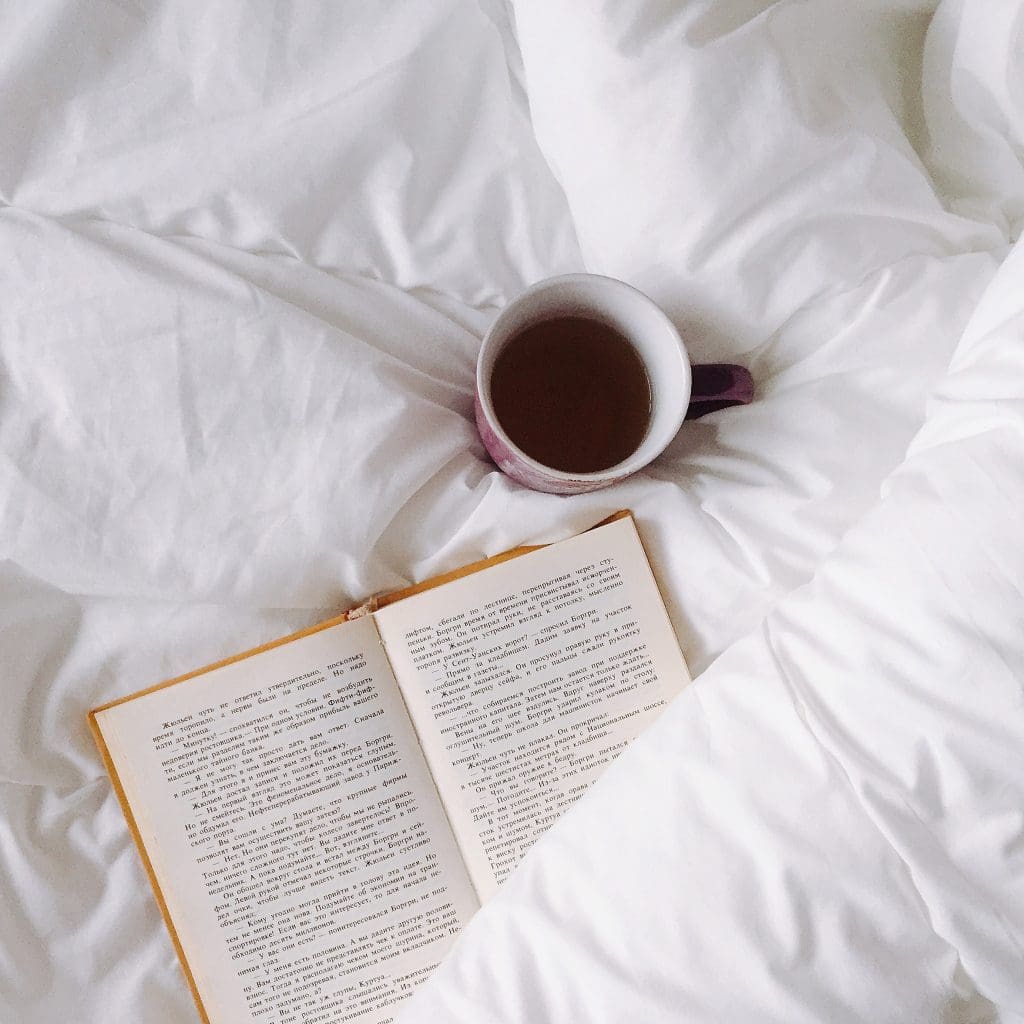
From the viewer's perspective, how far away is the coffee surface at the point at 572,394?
539 millimetres

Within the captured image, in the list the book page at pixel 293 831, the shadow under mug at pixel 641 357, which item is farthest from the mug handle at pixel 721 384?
the book page at pixel 293 831

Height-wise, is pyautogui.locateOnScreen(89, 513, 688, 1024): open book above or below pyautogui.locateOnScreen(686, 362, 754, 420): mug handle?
below

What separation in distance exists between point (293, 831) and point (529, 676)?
17 cm

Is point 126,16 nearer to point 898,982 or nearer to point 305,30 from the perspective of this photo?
point 305,30

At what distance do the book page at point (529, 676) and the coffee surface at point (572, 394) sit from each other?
0.18ft

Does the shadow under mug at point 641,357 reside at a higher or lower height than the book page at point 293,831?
higher

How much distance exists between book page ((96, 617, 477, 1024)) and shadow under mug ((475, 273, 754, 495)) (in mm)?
148

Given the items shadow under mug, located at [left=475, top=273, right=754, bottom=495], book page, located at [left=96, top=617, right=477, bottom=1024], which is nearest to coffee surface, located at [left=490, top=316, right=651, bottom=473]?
shadow under mug, located at [left=475, top=273, right=754, bottom=495]

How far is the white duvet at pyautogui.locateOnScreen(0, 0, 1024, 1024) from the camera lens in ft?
1.50

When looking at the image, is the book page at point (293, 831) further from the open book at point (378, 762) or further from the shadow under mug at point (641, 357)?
the shadow under mug at point (641, 357)

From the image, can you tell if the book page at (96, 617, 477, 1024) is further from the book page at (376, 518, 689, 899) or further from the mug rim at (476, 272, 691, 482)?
the mug rim at (476, 272, 691, 482)

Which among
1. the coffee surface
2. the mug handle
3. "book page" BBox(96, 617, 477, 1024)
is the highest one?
the coffee surface

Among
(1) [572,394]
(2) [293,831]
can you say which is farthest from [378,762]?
(1) [572,394]

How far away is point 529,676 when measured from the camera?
53cm
